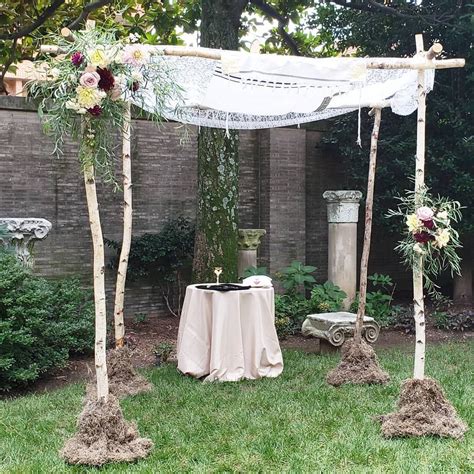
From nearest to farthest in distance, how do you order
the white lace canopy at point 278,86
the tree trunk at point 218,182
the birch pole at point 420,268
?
the birch pole at point 420,268
the white lace canopy at point 278,86
the tree trunk at point 218,182

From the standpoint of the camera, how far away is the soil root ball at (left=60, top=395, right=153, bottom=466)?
153 inches

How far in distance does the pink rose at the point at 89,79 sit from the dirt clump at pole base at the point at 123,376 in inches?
105

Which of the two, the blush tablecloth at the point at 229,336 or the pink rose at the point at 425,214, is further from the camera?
the blush tablecloth at the point at 229,336

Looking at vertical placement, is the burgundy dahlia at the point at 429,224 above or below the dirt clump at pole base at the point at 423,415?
above

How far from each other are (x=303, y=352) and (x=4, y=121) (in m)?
4.60

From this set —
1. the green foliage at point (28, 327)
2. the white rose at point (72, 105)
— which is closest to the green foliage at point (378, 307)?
the green foliage at point (28, 327)

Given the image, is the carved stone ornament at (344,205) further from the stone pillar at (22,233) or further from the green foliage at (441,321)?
the stone pillar at (22,233)

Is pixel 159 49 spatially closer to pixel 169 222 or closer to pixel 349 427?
pixel 349 427

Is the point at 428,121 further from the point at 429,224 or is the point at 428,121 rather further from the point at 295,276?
the point at 429,224

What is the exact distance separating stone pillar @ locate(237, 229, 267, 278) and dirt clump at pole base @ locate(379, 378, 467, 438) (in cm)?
439

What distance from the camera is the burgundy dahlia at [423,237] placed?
4.37 m

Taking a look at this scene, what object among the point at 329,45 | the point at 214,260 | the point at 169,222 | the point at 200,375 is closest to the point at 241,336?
the point at 200,375

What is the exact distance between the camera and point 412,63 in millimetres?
4730

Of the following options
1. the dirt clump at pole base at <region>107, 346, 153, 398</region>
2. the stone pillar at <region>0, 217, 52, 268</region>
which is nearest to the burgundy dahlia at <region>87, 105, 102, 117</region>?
the dirt clump at pole base at <region>107, 346, 153, 398</region>
